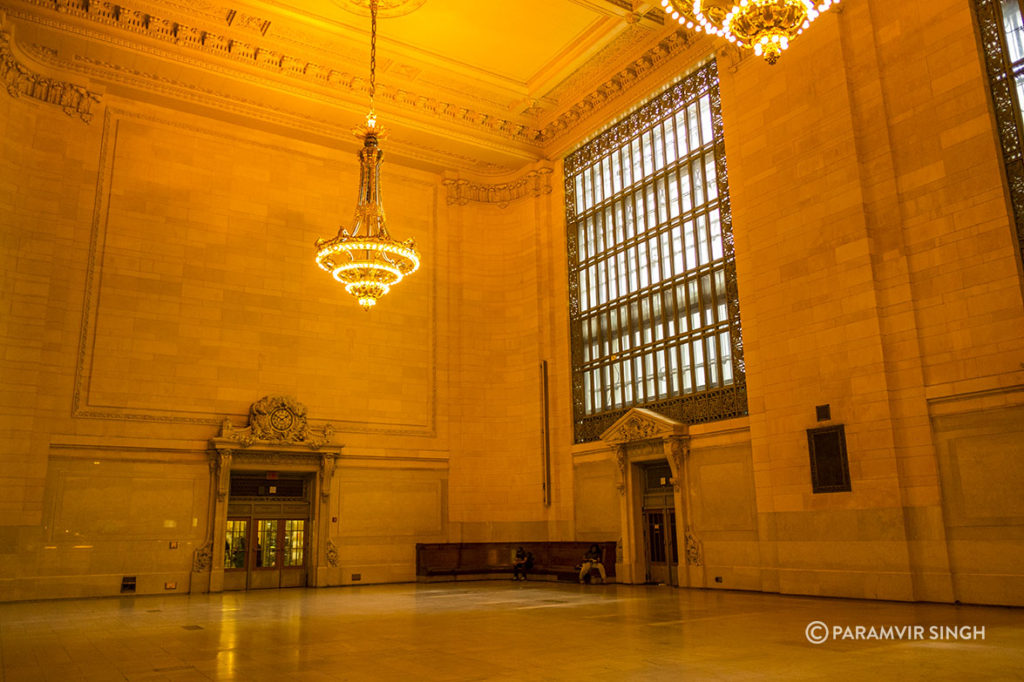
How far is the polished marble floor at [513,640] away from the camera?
6.43 meters

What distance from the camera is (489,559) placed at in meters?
18.5

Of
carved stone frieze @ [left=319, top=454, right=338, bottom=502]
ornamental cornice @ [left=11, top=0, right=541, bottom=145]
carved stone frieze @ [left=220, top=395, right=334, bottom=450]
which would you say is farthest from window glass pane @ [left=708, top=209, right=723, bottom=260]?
carved stone frieze @ [left=319, top=454, right=338, bottom=502]

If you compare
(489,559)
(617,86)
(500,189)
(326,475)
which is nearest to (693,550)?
(489,559)

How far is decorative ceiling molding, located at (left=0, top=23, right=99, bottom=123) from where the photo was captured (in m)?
15.0

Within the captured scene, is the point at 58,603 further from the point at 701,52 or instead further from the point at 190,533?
the point at 701,52

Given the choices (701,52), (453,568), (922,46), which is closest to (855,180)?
(922,46)

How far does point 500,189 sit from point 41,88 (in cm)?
1057

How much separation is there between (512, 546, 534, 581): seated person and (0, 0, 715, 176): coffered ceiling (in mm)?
9945

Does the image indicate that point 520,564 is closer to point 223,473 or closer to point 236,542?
point 236,542

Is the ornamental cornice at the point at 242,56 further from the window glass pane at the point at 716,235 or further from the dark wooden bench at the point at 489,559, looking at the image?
the dark wooden bench at the point at 489,559

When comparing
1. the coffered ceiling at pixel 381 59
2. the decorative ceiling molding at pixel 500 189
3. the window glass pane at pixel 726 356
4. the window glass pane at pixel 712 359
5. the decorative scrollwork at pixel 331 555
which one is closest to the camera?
the window glass pane at pixel 726 356

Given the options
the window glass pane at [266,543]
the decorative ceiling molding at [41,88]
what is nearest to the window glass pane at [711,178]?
the window glass pane at [266,543]

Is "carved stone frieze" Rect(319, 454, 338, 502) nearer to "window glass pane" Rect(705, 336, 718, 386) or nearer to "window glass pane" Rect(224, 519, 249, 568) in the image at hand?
"window glass pane" Rect(224, 519, 249, 568)

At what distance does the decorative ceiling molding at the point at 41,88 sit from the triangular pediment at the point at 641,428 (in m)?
12.5
